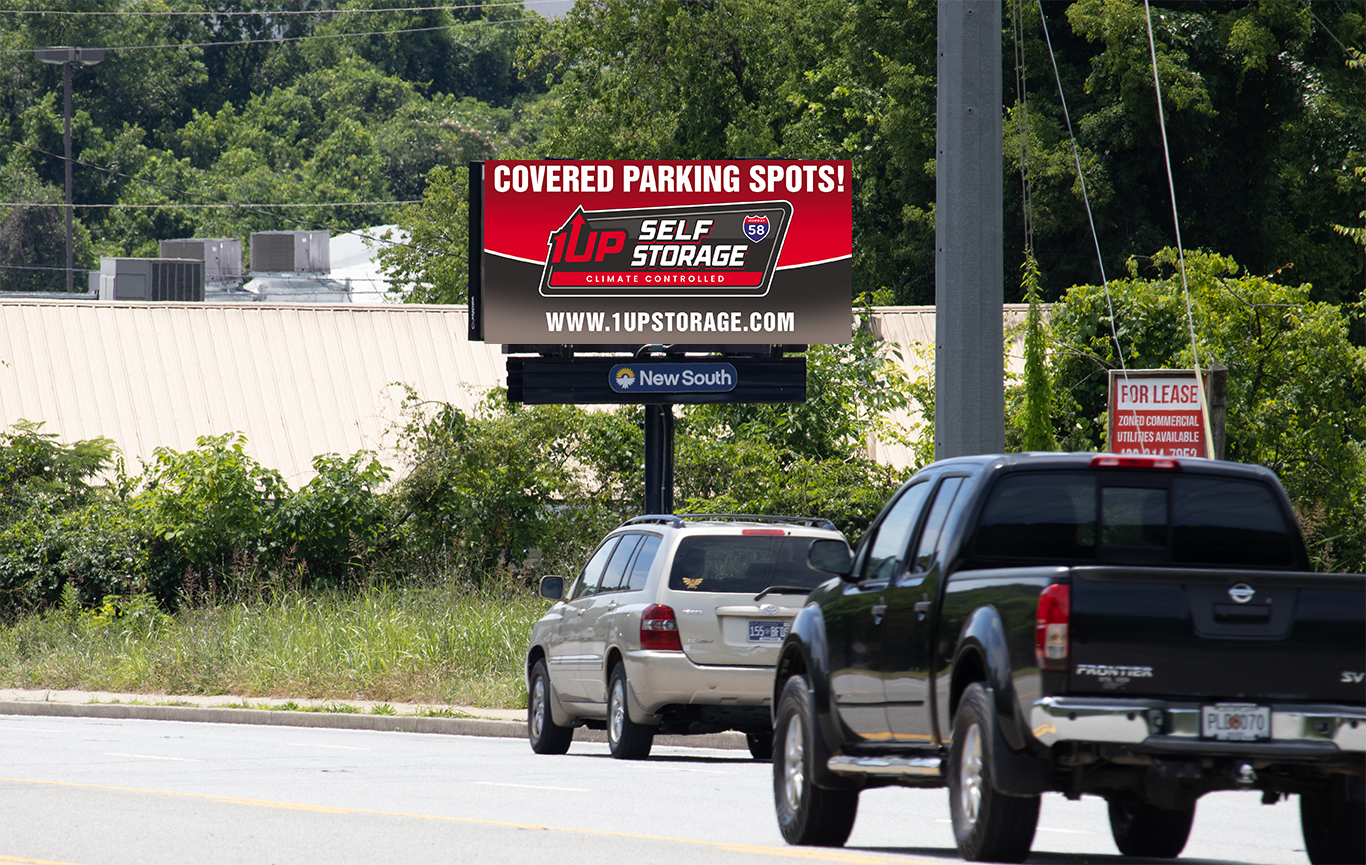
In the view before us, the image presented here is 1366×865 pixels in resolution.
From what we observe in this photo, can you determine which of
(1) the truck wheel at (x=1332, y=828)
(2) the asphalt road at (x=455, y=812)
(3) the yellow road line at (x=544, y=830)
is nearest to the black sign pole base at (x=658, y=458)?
(2) the asphalt road at (x=455, y=812)

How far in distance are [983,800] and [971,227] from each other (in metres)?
7.29

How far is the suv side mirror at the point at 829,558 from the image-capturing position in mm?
9656

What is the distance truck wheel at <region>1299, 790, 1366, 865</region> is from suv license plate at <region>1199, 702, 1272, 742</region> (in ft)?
2.82

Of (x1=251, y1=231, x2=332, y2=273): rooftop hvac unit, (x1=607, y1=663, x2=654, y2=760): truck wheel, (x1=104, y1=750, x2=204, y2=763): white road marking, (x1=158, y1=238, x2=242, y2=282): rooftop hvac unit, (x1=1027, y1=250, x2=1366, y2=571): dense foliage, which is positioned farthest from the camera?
(x1=158, y1=238, x2=242, y2=282): rooftop hvac unit

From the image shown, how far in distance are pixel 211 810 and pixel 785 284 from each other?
39.9 feet

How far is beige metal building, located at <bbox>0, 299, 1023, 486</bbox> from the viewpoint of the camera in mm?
33938

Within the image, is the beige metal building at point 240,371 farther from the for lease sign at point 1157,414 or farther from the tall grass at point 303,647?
the for lease sign at point 1157,414

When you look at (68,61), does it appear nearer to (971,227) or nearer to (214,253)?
(214,253)

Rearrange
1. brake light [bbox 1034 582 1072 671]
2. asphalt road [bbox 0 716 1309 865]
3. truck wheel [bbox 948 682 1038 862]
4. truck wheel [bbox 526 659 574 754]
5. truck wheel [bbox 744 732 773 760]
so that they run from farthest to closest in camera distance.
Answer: truck wheel [bbox 526 659 574 754], truck wheel [bbox 744 732 773 760], asphalt road [bbox 0 716 1309 865], truck wheel [bbox 948 682 1038 862], brake light [bbox 1034 582 1072 671]

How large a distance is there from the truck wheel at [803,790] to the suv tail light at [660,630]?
409 cm

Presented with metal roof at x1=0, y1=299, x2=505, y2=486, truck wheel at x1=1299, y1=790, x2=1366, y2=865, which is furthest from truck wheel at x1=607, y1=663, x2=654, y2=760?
metal roof at x1=0, y1=299, x2=505, y2=486

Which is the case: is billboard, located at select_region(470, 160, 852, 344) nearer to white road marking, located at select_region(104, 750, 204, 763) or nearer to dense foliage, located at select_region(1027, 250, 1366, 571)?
dense foliage, located at select_region(1027, 250, 1366, 571)

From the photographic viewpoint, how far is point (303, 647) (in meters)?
21.6

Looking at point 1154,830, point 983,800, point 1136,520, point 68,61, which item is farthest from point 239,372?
point 68,61
